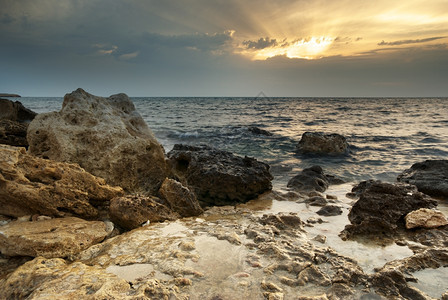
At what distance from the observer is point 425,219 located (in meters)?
4.13

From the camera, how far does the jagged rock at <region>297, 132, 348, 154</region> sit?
11.8m

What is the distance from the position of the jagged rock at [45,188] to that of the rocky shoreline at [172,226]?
0.02m

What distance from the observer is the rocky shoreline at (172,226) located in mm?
2561

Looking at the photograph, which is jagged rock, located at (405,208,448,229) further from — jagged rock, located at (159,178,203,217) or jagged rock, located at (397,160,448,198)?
jagged rock, located at (159,178,203,217)

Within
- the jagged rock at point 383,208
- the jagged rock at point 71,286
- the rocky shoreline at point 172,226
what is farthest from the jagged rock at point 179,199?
the jagged rock at point 383,208

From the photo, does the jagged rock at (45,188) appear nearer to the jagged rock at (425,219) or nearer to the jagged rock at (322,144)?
the jagged rock at (425,219)

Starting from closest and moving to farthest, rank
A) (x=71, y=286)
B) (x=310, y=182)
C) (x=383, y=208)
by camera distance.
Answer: (x=71, y=286) → (x=383, y=208) → (x=310, y=182)

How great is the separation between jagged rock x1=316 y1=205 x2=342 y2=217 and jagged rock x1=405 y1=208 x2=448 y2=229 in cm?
110

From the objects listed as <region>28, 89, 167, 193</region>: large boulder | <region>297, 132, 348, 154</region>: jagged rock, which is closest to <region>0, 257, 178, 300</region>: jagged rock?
<region>28, 89, 167, 193</region>: large boulder

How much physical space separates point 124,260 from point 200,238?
1024 millimetres

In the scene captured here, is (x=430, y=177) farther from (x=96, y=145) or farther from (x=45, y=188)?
(x=45, y=188)

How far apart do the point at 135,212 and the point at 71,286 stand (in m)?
1.66

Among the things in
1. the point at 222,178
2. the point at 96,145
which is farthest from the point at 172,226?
the point at 96,145

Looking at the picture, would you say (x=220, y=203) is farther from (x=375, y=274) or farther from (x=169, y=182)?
(x=375, y=274)
